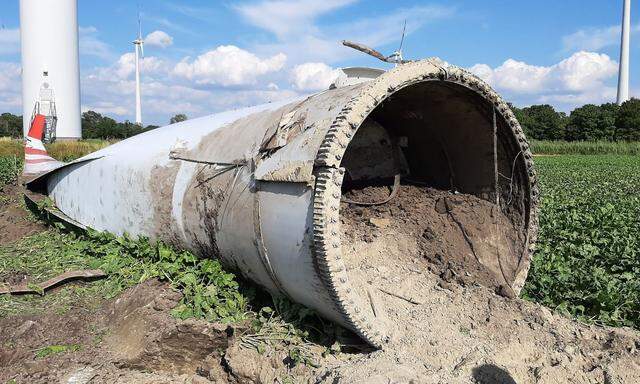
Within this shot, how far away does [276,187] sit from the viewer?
3602 millimetres

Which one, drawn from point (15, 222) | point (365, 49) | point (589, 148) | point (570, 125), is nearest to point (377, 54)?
point (365, 49)

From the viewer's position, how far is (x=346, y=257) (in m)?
4.60

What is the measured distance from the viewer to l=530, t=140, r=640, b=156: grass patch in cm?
4303

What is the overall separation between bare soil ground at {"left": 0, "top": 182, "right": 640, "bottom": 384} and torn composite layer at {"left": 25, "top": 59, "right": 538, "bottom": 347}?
36cm

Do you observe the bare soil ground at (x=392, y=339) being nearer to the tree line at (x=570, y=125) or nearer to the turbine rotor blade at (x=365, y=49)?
the turbine rotor blade at (x=365, y=49)

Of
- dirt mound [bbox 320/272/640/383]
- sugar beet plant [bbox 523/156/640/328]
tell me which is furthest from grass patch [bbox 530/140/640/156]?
dirt mound [bbox 320/272/640/383]

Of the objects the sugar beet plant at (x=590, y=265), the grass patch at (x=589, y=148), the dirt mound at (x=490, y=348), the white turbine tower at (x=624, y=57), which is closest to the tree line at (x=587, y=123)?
the white turbine tower at (x=624, y=57)

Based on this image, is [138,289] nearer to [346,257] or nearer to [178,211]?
[178,211]

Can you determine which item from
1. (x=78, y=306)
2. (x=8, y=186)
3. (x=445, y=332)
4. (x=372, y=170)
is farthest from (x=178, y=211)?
(x=8, y=186)

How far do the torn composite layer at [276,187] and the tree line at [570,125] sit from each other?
53517 millimetres

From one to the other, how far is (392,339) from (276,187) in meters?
1.29

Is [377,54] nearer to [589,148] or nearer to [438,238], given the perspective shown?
[438,238]

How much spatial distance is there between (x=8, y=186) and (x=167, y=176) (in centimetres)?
881

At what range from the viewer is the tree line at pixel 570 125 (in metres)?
57.8
